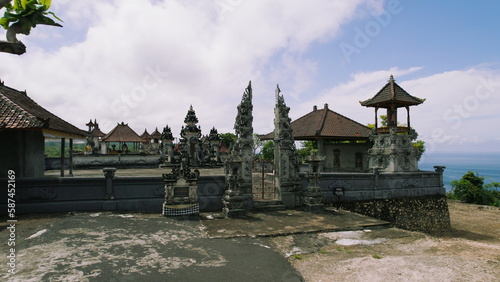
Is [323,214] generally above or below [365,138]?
below

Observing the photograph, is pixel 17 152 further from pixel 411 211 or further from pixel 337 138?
pixel 337 138

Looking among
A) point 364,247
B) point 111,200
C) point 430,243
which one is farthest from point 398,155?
point 111,200

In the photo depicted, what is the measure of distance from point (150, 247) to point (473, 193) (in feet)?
104

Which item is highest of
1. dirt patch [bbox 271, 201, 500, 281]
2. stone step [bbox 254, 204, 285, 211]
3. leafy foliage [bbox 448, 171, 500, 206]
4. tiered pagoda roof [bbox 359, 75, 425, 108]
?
tiered pagoda roof [bbox 359, 75, 425, 108]

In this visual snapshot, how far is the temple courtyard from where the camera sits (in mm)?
5234

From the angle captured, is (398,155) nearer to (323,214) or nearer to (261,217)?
(323,214)

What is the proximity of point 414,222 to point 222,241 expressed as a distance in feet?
41.4

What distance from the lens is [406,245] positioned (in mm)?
7188

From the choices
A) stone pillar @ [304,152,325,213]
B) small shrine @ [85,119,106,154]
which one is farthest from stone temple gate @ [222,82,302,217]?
small shrine @ [85,119,106,154]

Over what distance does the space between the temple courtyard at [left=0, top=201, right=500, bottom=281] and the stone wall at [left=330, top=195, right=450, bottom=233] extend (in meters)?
4.50

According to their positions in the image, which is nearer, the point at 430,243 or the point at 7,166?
the point at 430,243

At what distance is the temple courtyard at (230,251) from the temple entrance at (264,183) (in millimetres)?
2181

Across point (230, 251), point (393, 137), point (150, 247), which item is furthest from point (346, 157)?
point (150, 247)

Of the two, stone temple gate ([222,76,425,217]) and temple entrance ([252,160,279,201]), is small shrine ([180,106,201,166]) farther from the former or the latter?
stone temple gate ([222,76,425,217])
